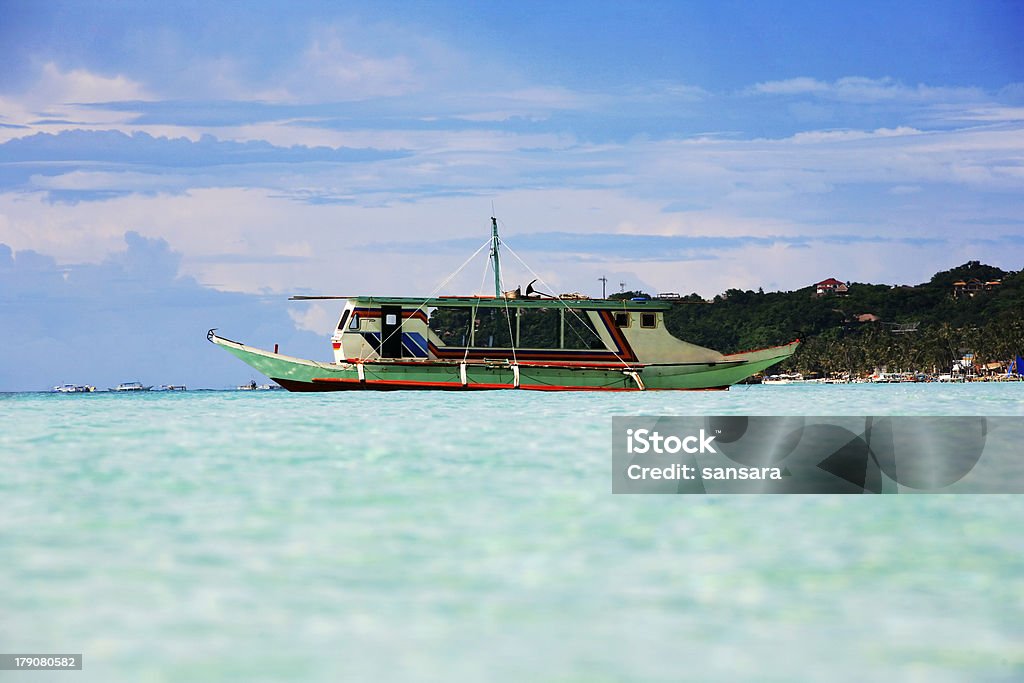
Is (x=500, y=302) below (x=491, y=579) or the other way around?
the other way around

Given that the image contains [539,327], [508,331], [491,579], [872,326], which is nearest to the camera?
[491,579]

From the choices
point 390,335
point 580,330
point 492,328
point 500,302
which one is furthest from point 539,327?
point 390,335

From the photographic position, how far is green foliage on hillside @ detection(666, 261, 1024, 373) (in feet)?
375

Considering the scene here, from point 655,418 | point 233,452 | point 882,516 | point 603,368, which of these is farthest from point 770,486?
point 603,368

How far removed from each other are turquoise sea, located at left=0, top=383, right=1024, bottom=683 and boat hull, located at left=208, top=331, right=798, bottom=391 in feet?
69.3

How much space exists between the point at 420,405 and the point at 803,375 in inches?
4217

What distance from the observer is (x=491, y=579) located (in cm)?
700

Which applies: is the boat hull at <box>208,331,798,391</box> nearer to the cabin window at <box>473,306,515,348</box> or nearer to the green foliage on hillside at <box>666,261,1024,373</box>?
the cabin window at <box>473,306,515,348</box>

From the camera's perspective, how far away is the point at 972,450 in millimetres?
16188

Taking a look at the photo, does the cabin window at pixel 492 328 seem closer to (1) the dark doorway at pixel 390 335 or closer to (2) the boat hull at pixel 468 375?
(2) the boat hull at pixel 468 375

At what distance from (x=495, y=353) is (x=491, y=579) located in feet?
92.0

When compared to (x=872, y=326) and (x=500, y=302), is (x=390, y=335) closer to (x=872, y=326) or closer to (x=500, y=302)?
(x=500, y=302)

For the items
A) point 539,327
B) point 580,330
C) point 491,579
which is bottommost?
point 491,579

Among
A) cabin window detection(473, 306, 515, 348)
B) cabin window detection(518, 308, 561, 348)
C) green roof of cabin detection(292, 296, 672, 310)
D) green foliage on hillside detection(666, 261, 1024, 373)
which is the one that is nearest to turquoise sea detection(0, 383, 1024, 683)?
green roof of cabin detection(292, 296, 672, 310)
